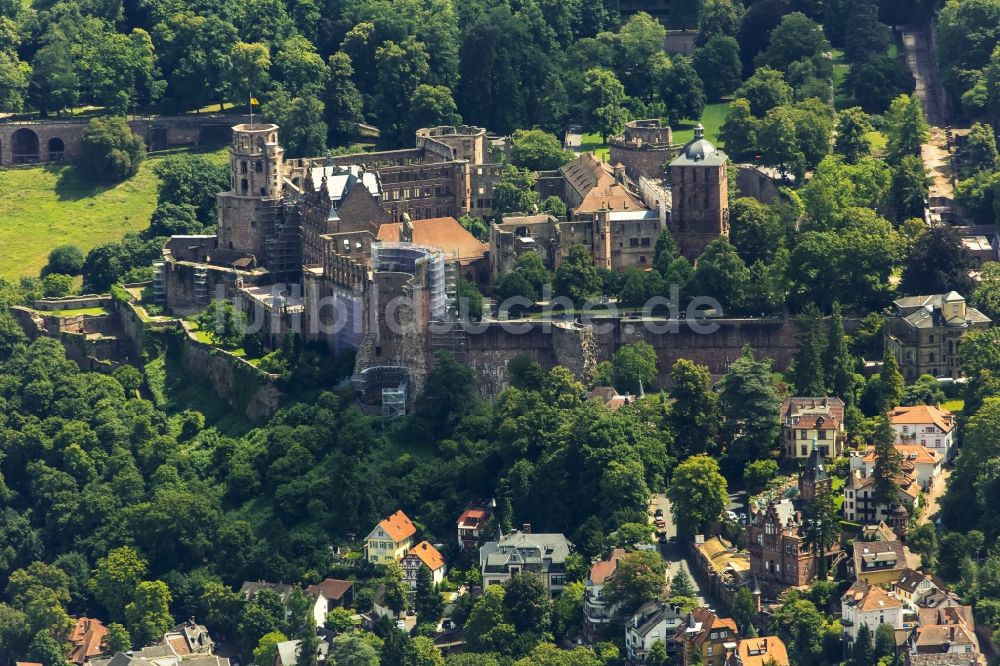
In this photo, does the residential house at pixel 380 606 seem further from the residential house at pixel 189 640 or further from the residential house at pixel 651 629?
the residential house at pixel 651 629

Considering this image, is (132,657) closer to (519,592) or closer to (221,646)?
(221,646)

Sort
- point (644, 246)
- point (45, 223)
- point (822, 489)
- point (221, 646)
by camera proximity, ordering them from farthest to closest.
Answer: point (45, 223) < point (644, 246) < point (221, 646) < point (822, 489)

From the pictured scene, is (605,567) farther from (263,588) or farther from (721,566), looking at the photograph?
(263,588)

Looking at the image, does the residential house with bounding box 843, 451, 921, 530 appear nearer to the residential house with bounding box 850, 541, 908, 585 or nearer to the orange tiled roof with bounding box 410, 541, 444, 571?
the residential house with bounding box 850, 541, 908, 585

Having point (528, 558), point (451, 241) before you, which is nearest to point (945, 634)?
point (528, 558)

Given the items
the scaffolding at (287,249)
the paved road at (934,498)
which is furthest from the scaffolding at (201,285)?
the paved road at (934,498)

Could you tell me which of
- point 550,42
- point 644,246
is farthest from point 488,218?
point 550,42
